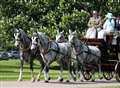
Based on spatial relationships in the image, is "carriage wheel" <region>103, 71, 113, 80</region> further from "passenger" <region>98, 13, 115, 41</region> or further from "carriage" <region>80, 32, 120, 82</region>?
"passenger" <region>98, 13, 115, 41</region>

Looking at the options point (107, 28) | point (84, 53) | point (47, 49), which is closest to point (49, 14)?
point (107, 28)

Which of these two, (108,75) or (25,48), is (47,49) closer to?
(25,48)

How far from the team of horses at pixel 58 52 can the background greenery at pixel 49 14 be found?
17921mm

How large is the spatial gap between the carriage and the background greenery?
1733 cm

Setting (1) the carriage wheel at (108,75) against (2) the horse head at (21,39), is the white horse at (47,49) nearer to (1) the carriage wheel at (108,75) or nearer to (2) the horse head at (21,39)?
(2) the horse head at (21,39)

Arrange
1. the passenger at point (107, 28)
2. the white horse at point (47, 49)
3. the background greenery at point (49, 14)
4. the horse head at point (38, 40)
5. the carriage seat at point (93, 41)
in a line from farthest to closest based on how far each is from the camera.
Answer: the background greenery at point (49, 14) < the carriage seat at point (93, 41) < the passenger at point (107, 28) < the white horse at point (47, 49) < the horse head at point (38, 40)

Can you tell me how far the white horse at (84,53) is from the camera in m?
27.0

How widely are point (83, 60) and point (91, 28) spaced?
232 centimetres

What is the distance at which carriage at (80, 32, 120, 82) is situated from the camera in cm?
2850

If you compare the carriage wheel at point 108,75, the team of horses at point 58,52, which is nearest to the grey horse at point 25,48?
the team of horses at point 58,52

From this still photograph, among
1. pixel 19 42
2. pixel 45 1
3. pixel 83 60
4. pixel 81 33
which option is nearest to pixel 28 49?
pixel 19 42

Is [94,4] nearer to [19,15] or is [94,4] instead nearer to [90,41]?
[19,15]

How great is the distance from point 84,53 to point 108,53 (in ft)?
5.77

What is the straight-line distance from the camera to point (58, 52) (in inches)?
1045
